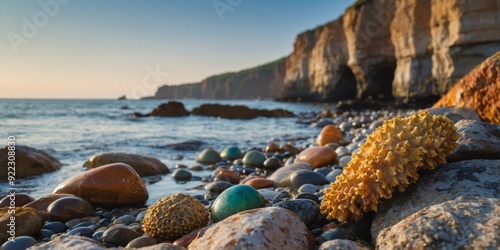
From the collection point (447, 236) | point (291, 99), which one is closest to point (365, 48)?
point (291, 99)

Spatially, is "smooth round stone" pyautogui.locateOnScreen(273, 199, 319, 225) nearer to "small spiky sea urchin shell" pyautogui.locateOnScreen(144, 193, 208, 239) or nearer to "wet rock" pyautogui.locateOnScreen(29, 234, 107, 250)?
"small spiky sea urchin shell" pyautogui.locateOnScreen(144, 193, 208, 239)

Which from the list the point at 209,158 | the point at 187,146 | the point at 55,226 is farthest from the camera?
the point at 187,146

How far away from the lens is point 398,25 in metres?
28.4

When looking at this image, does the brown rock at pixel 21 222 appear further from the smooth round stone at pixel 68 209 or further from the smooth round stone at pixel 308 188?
the smooth round stone at pixel 308 188

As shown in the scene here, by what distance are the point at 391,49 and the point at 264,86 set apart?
311 ft

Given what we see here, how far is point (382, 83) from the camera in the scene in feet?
116

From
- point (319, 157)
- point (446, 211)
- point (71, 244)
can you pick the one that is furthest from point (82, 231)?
point (319, 157)

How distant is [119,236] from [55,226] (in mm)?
841

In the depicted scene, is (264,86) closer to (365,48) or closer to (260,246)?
(365,48)

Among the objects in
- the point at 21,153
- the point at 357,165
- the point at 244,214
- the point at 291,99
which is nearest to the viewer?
the point at 244,214

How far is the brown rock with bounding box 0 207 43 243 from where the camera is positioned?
2.90m

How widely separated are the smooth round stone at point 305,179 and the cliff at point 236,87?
322 ft

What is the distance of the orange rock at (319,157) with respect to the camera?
5719 mm

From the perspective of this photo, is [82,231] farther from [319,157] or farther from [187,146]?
[187,146]
